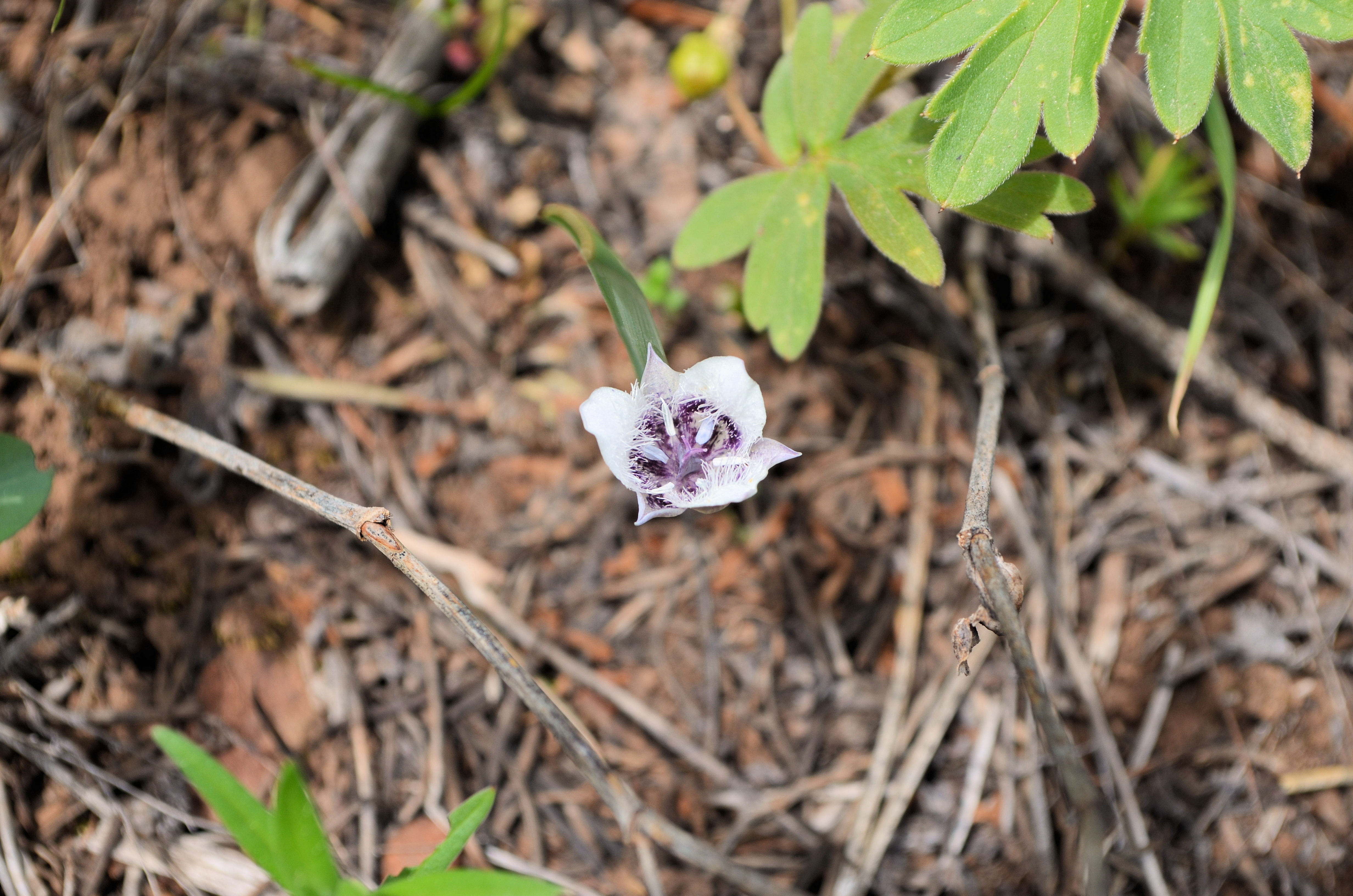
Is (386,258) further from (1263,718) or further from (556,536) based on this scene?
(1263,718)

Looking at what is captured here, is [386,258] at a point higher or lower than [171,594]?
higher

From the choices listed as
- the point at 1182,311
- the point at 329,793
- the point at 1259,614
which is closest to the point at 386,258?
the point at 329,793

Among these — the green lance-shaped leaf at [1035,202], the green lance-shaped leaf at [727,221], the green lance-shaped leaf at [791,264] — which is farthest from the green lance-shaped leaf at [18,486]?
the green lance-shaped leaf at [1035,202]

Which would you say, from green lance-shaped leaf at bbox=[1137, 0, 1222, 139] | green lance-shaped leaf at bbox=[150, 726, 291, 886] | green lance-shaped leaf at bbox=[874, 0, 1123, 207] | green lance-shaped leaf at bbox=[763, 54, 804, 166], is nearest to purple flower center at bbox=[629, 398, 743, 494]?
green lance-shaped leaf at bbox=[874, 0, 1123, 207]

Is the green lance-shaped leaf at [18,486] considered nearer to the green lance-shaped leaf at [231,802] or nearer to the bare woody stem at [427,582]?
the bare woody stem at [427,582]

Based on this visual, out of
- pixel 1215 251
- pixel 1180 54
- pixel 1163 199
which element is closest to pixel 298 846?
pixel 1180 54

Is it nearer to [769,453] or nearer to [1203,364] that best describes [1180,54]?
[769,453]
